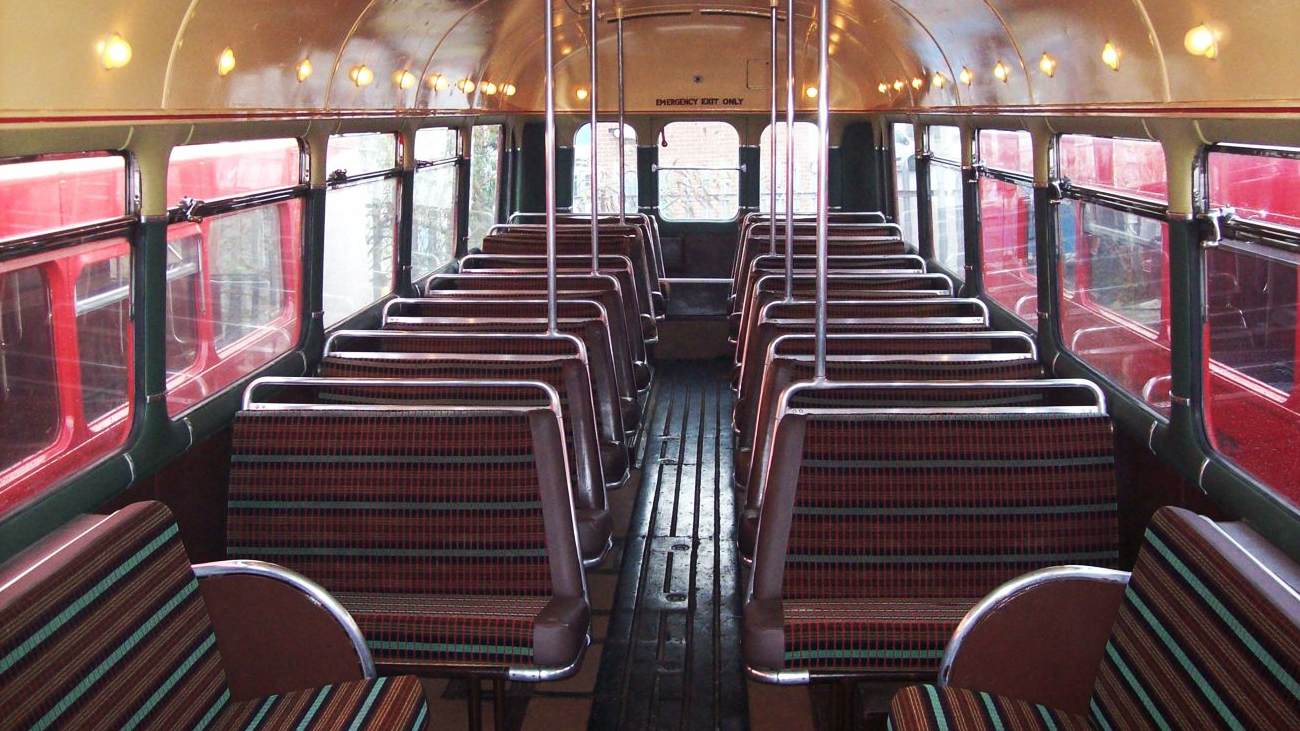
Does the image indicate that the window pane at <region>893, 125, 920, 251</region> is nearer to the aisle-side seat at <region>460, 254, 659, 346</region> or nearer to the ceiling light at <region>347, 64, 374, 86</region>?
the aisle-side seat at <region>460, 254, 659, 346</region>

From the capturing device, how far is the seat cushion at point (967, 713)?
2.48m

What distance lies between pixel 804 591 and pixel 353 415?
126 centimetres

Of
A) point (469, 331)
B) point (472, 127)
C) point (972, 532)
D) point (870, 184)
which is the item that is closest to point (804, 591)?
point (972, 532)

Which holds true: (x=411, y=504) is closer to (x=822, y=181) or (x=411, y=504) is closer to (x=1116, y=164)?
(x=822, y=181)

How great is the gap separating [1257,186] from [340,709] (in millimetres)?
2418

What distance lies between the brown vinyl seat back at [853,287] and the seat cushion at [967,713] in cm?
320

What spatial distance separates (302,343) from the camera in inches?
207

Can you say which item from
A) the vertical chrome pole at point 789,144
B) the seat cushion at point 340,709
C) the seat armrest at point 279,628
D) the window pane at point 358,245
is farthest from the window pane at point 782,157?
the seat cushion at point 340,709

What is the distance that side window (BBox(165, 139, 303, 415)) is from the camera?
13.4 ft

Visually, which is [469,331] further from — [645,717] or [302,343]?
[645,717]

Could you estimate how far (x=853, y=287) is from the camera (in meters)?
6.48

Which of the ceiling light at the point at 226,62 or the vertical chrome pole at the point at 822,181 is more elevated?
the ceiling light at the point at 226,62

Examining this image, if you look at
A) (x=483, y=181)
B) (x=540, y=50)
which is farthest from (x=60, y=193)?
(x=540, y=50)

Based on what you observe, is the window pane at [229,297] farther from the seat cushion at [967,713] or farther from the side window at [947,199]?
the side window at [947,199]
